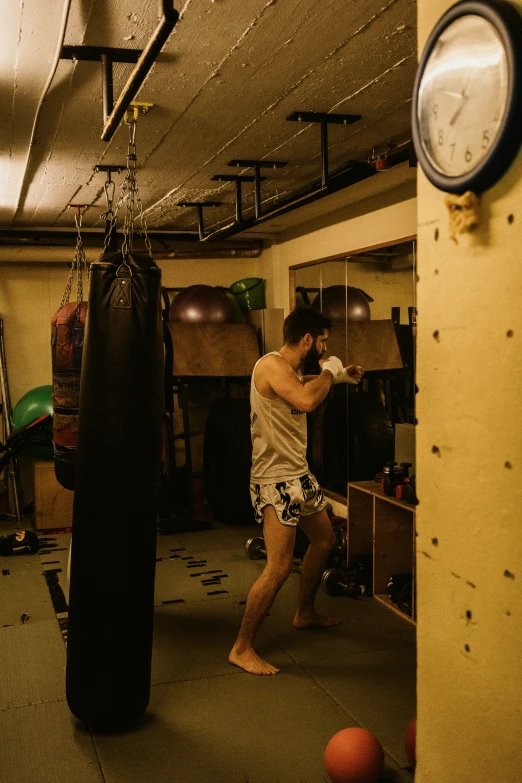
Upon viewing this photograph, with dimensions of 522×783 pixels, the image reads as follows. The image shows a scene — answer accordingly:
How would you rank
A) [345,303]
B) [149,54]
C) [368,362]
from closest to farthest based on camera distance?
[149,54]
[368,362]
[345,303]

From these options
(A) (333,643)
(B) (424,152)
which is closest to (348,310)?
(A) (333,643)

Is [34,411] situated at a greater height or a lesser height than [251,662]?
greater

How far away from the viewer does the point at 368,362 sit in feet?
17.7

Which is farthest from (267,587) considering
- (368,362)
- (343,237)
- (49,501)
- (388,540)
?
(49,501)

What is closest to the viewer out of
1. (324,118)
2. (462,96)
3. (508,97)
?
(508,97)

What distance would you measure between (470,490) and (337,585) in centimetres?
351

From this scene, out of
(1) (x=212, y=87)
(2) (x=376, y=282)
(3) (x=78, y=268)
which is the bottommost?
(2) (x=376, y=282)

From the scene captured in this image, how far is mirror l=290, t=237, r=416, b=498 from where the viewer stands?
482 cm

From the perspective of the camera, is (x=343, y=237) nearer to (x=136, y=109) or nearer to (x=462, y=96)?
(x=136, y=109)

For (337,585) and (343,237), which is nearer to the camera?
(337,585)

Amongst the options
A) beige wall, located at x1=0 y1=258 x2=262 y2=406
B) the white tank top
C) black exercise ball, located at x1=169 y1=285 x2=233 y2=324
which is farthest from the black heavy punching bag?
beige wall, located at x1=0 y1=258 x2=262 y2=406

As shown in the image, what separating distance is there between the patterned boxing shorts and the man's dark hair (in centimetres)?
73

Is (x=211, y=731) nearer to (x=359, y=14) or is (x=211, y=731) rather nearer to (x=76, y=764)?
(x=76, y=764)

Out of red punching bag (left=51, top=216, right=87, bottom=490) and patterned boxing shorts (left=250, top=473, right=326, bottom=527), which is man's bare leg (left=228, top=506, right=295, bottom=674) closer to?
patterned boxing shorts (left=250, top=473, right=326, bottom=527)
